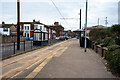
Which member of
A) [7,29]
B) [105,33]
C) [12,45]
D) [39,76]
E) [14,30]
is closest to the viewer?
[39,76]

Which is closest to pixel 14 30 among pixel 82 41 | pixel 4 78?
pixel 82 41

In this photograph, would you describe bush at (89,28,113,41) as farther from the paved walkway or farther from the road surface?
the paved walkway

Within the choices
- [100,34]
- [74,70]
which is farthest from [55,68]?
[100,34]

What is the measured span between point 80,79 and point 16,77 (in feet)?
8.15

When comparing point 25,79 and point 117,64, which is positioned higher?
point 117,64

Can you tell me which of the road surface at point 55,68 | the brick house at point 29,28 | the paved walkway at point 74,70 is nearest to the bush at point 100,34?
the road surface at point 55,68

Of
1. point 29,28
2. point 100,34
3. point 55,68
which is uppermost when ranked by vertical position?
point 29,28

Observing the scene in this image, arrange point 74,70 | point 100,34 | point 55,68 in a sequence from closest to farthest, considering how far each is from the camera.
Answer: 1. point 74,70
2. point 55,68
3. point 100,34

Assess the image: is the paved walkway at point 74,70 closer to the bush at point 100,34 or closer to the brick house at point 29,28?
the bush at point 100,34

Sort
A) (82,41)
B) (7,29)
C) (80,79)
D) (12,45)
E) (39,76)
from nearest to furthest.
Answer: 1. (80,79)
2. (39,76)
3. (12,45)
4. (82,41)
5. (7,29)

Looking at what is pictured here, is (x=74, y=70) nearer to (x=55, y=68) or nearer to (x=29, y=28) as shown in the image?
(x=55, y=68)

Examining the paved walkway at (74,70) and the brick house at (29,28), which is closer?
the paved walkway at (74,70)

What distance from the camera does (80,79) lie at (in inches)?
191

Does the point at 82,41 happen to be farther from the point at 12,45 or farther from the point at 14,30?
the point at 14,30
